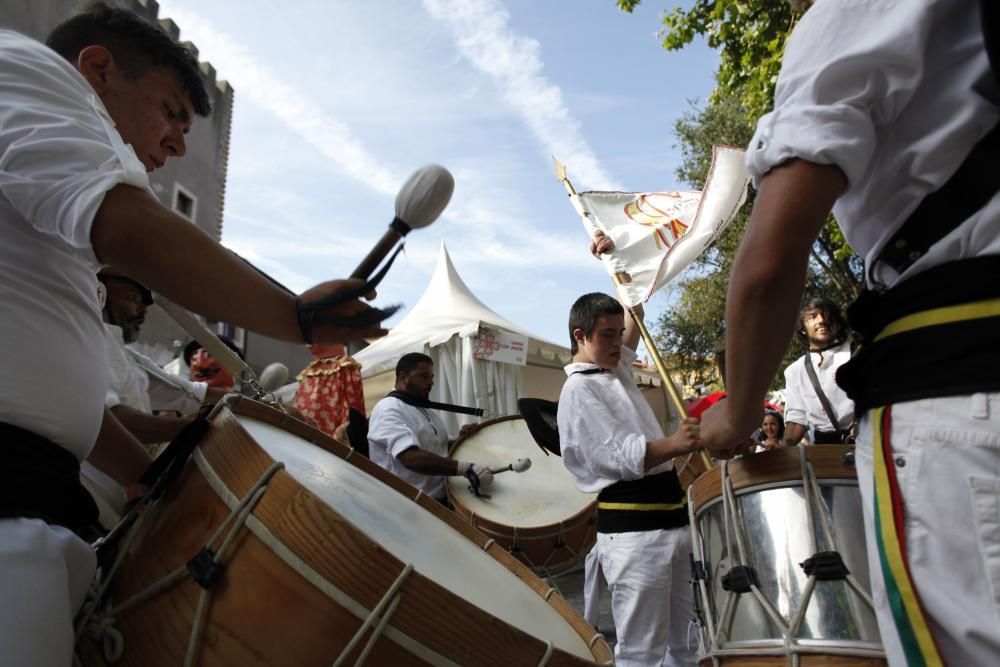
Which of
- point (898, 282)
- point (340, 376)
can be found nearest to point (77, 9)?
point (898, 282)

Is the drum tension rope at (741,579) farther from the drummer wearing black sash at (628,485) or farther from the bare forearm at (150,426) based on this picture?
the bare forearm at (150,426)

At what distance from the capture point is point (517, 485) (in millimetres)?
5059

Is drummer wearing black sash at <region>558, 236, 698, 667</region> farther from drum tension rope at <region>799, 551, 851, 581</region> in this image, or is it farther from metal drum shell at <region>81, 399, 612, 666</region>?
metal drum shell at <region>81, 399, 612, 666</region>

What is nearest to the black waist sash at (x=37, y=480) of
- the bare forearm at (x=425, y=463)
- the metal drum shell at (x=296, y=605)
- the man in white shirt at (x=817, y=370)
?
the metal drum shell at (x=296, y=605)

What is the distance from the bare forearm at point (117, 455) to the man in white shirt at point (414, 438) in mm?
2989

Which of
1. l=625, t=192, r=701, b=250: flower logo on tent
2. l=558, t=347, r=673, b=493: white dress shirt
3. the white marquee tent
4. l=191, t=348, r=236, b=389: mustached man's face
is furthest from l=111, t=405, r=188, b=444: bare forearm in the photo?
the white marquee tent

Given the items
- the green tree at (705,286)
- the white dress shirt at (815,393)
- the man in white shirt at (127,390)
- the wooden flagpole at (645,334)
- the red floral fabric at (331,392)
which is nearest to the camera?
the man in white shirt at (127,390)

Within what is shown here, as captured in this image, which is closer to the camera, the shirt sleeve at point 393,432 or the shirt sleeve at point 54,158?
the shirt sleeve at point 54,158

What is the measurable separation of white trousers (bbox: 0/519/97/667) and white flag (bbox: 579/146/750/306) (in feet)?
9.99

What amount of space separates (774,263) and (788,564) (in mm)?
994

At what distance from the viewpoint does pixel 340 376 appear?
23.2ft

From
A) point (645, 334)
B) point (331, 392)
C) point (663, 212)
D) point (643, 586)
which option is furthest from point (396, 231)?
point (331, 392)

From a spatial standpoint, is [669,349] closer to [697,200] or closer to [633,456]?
[697,200]

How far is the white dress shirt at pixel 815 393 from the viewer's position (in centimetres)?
443
